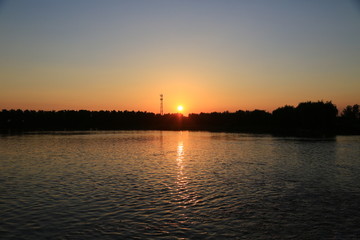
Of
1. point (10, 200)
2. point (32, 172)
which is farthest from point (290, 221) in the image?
point (32, 172)

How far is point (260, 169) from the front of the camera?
42.9m

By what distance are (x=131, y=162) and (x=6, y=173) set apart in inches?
713

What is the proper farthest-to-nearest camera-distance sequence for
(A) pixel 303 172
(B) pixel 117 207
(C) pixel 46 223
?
(A) pixel 303 172, (B) pixel 117 207, (C) pixel 46 223

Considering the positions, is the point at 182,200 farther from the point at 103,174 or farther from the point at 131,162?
the point at 131,162

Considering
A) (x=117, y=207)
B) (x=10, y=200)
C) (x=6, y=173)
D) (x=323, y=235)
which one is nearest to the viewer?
(x=323, y=235)

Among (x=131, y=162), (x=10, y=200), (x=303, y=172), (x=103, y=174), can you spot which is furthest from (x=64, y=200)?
(x=303, y=172)

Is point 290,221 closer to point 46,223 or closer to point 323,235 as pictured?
point 323,235

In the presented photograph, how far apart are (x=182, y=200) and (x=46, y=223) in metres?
10.8

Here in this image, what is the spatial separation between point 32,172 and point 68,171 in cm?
437

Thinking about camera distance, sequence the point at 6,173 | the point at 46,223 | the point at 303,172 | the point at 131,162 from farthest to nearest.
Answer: the point at 131,162 → the point at 303,172 → the point at 6,173 → the point at 46,223

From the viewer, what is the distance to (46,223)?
19641 millimetres

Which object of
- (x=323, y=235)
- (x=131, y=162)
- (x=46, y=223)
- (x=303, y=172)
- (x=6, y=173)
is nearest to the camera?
(x=323, y=235)

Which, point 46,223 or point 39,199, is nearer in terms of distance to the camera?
point 46,223

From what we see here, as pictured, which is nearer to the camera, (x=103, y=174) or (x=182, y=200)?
(x=182, y=200)
